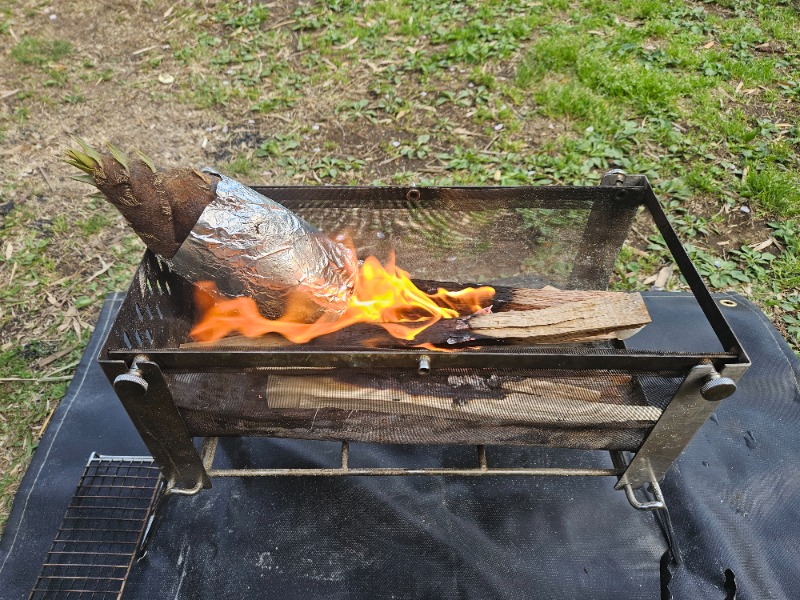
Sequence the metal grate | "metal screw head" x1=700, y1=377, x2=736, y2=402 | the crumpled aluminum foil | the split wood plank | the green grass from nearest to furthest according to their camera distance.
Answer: "metal screw head" x1=700, y1=377, x2=736, y2=402 → the split wood plank → the crumpled aluminum foil → the metal grate → the green grass

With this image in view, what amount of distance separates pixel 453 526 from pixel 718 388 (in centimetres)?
117

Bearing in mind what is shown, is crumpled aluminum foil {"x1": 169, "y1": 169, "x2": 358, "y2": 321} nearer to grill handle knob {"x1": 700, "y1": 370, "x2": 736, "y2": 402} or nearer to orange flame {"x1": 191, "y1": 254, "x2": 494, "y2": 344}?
orange flame {"x1": 191, "y1": 254, "x2": 494, "y2": 344}

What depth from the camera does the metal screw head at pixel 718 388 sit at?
155 cm

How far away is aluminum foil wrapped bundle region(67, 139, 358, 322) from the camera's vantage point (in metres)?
1.81

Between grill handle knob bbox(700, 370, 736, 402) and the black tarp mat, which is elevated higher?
grill handle knob bbox(700, 370, 736, 402)

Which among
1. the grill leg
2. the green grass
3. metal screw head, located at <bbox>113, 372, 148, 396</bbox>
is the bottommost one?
the green grass

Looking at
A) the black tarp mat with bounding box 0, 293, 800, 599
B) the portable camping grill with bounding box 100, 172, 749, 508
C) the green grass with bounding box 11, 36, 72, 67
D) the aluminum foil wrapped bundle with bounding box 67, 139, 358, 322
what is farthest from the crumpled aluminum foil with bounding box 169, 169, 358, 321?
the green grass with bounding box 11, 36, 72, 67

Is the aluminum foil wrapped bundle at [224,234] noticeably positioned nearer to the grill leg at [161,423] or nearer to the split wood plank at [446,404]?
the split wood plank at [446,404]

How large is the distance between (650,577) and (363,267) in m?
1.64

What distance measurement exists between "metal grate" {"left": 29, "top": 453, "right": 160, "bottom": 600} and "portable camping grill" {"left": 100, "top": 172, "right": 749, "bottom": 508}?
42 centimetres

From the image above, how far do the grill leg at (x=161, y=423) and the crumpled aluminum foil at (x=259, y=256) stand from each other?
0.46m

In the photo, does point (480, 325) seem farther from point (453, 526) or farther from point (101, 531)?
point (101, 531)

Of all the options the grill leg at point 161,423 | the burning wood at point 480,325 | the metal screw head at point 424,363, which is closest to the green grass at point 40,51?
the burning wood at point 480,325

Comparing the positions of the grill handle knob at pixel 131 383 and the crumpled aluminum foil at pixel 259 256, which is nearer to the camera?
the grill handle knob at pixel 131 383
